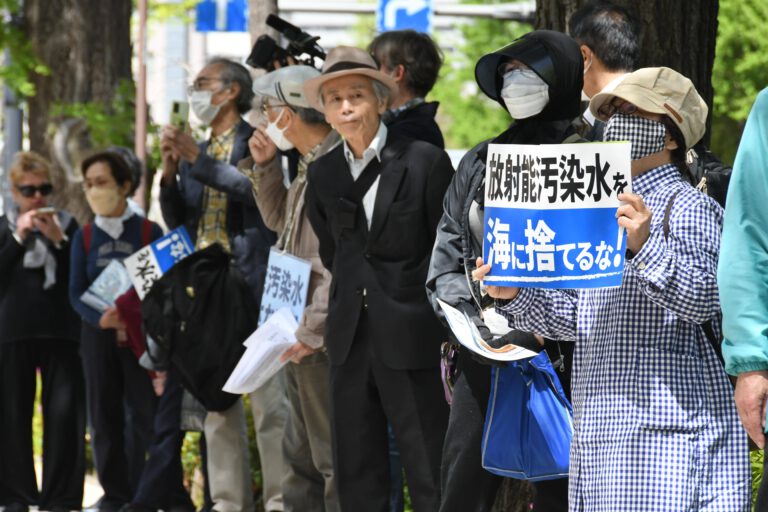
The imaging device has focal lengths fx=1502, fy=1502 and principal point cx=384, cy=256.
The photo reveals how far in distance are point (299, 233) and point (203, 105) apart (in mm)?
1485

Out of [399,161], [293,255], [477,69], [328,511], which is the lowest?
[328,511]

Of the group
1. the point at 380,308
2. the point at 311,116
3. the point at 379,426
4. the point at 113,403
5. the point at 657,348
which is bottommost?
the point at 113,403

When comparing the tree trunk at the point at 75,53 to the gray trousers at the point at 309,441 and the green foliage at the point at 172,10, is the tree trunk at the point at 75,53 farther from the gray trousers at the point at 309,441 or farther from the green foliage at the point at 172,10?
the gray trousers at the point at 309,441

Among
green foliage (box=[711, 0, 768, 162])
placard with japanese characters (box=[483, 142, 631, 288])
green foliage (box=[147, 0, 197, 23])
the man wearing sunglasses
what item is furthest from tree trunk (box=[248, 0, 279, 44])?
green foliage (box=[711, 0, 768, 162])

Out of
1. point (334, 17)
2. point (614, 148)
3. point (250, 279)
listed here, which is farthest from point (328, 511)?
point (334, 17)

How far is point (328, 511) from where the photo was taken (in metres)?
7.58

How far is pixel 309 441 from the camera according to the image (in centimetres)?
768

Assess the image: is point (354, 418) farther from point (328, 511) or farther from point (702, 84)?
point (702, 84)

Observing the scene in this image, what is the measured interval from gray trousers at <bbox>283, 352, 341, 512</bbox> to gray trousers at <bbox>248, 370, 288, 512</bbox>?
1.77ft

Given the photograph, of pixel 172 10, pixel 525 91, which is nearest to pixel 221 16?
pixel 172 10

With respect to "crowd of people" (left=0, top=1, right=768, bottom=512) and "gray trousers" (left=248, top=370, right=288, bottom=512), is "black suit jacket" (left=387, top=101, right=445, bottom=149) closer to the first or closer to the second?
"crowd of people" (left=0, top=1, right=768, bottom=512)

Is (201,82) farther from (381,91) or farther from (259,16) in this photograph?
(381,91)

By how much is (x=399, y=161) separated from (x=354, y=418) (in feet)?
3.83

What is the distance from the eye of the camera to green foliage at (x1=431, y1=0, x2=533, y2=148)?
3703cm
